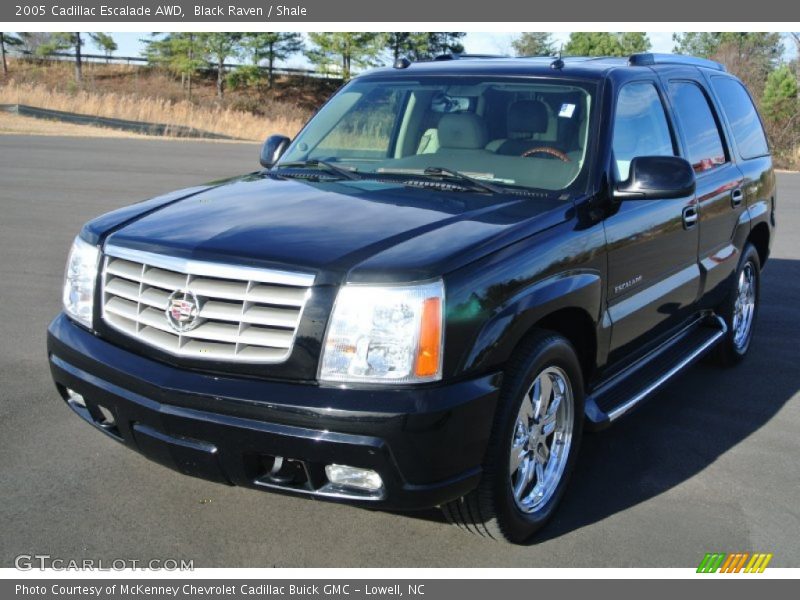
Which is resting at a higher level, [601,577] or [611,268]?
[611,268]

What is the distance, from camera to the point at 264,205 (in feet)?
12.5

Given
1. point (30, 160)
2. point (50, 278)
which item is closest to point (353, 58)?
point (30, 160)

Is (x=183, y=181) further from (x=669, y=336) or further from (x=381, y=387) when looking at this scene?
(x=381, y=387)

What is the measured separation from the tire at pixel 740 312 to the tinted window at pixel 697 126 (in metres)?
0.95

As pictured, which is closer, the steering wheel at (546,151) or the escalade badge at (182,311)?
the escalade badge at (182,311)

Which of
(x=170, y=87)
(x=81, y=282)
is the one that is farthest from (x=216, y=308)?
(x=170, y=87)

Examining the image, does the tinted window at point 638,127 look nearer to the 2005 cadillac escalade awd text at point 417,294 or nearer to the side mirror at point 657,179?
the 2005 cadillac escalade awd text at point 417,294

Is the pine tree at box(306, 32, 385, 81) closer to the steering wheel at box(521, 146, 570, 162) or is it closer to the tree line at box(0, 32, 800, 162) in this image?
the tree line at box(0, 32, 800, 162)

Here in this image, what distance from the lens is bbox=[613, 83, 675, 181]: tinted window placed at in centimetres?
443

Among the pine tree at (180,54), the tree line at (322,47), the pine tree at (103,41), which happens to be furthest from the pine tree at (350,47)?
the pine tree at (103,41)

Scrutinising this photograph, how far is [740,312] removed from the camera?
6.35m

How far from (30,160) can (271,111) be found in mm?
36817

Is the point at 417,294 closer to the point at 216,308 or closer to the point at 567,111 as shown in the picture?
the point at 216,308

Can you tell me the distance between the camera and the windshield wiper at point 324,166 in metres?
4.39
